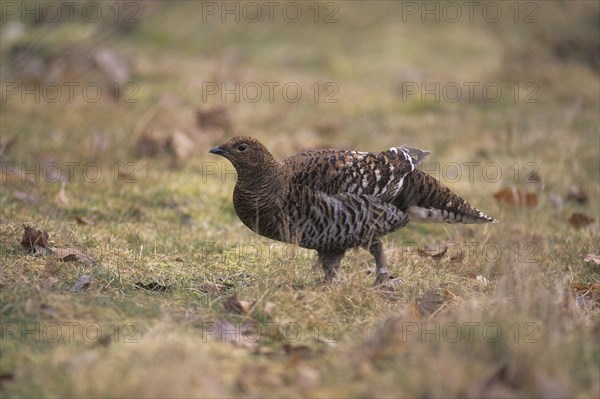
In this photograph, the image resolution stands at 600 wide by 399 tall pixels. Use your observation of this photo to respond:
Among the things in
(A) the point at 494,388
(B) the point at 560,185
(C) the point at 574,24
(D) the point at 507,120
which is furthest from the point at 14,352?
(C) the point at 574,24

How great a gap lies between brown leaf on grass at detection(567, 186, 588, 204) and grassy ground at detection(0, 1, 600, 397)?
22 millimetres

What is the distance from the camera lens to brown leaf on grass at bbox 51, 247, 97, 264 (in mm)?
5062

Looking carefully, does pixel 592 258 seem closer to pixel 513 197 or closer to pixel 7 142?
pixel 513 197

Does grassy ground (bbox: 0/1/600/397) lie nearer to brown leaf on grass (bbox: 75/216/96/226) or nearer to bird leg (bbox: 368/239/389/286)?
brown leaf on grass (bbox: 75/216/96/226)

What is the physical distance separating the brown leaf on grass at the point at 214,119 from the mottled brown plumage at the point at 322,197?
3648 mm

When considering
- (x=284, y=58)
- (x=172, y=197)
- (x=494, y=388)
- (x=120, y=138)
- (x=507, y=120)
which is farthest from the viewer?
(x=284, y=58)

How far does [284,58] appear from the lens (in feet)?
41.2

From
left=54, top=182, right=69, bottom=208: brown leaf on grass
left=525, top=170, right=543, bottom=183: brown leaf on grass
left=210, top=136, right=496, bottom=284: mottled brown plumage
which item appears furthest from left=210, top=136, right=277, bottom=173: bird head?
left=525, top=170, right=543, bottom=183: brown leaf on grass

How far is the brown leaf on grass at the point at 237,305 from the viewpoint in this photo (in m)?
4.27

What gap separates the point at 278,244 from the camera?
6.00 meters

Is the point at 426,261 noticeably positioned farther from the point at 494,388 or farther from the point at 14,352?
the point at 14,352

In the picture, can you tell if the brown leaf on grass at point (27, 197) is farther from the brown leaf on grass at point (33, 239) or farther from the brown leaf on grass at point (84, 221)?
the brown leaf on grass at point (33, 239)

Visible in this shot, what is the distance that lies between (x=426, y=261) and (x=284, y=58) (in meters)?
7.40

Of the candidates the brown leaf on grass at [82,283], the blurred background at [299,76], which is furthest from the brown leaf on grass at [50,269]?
the blurred background at [299,76]
